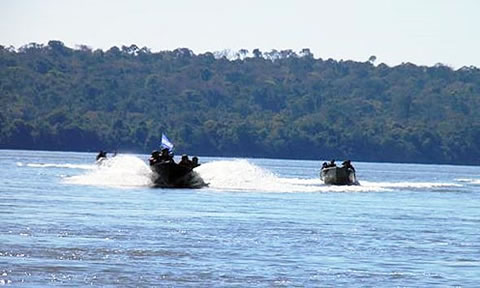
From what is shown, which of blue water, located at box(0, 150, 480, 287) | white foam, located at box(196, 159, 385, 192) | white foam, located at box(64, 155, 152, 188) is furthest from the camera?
white foam, located at box(196, 159, 385, 192)

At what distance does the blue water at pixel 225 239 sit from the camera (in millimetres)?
29656

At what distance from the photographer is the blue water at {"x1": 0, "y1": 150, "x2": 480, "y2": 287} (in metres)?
29.7

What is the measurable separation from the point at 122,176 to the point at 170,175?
9.87 meters

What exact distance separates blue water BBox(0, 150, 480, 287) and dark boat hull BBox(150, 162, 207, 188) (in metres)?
1.36

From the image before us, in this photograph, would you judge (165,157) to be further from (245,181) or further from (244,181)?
(245,181)

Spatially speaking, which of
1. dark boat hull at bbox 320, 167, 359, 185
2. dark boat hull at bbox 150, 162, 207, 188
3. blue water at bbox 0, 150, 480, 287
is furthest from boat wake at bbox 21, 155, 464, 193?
blue water at bbox 0, 150, 480, 287

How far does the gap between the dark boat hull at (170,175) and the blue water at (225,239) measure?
136 cm

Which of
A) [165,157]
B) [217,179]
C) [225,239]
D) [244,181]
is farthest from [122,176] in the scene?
[225,239]

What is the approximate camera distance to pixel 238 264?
31750 millimetres

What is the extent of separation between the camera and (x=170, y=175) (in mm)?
64812

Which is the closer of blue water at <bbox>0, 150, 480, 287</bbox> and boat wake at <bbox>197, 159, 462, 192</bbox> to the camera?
blue water at <bbox>0, 150, 480, 287</bbox>

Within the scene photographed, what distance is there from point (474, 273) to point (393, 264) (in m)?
2.06

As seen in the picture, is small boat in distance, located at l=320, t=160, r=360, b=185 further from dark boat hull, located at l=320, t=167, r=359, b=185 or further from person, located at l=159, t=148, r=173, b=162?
person, located at l=159, t=148, r=173, b=162

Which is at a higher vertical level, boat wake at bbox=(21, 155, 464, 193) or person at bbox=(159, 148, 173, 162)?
person at bbox=(159, 148, 173, 162)
